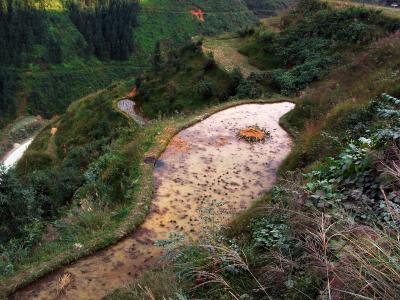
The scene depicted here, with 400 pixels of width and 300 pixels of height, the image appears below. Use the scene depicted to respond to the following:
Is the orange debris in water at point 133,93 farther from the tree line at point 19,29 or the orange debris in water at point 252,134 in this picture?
the tree line at point 19,29

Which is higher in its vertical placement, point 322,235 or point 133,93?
point 322,235

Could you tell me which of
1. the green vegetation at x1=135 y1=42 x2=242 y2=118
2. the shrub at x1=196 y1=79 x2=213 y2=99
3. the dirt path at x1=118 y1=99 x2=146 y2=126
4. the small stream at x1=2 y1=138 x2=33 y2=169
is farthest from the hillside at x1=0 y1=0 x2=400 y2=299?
the small stream at x1=2 y1=138 x2=33 y2=169

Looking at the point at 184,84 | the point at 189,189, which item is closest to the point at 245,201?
the point at 189,189

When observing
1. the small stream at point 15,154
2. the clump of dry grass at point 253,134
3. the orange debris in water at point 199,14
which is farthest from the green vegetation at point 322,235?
the orange debris in water at point 199,14

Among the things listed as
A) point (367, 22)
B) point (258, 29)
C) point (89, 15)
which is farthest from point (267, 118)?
point (89, 15)

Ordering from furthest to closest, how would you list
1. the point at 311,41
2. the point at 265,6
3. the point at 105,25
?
1. the point at 265,6
2. the point at 105,25
3. the point at 311,41

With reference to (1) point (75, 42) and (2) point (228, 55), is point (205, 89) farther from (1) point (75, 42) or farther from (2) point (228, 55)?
(1) point (75, 42)

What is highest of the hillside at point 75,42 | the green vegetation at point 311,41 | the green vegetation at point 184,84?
the green vegetation at point 311,41
